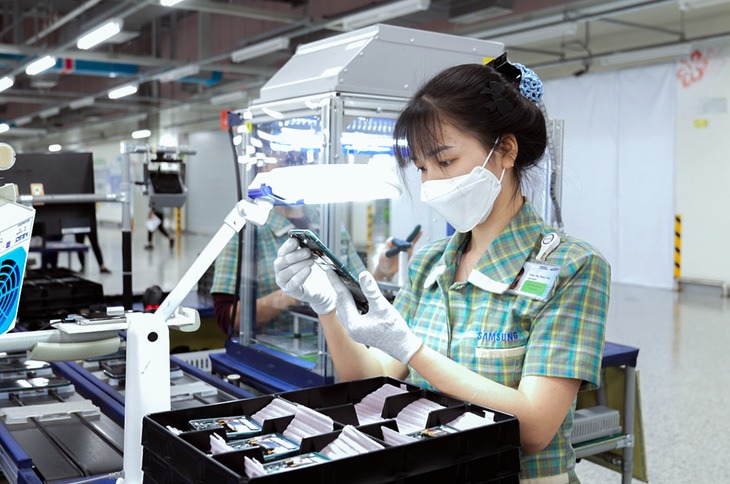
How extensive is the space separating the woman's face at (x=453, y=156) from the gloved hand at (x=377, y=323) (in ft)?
1.13

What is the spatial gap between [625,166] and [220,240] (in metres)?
9.38

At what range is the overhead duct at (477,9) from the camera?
760 cm

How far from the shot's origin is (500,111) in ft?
4.55

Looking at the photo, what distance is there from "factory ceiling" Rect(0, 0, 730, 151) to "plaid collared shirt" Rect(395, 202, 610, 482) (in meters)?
4.42

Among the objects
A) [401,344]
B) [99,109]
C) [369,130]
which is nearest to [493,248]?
[401,344]

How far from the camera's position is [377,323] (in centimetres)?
123

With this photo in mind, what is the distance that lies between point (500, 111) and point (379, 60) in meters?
1.10

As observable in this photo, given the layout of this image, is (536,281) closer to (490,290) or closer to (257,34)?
(490,290)

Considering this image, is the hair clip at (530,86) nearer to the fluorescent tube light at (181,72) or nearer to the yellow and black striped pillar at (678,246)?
the yellow and black striped pillar at (678,246)

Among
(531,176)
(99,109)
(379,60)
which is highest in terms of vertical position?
(99,109)

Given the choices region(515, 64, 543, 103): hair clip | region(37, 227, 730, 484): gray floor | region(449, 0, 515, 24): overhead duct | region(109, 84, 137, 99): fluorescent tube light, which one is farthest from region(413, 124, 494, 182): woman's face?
region(109, 84, 137, 99): fluorescent tube light

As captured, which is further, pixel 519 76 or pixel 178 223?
pixel 178 223

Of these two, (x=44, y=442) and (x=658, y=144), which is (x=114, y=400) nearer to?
(x=44, y=442)

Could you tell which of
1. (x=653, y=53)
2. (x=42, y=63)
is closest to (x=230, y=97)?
(x=42, y=63)
